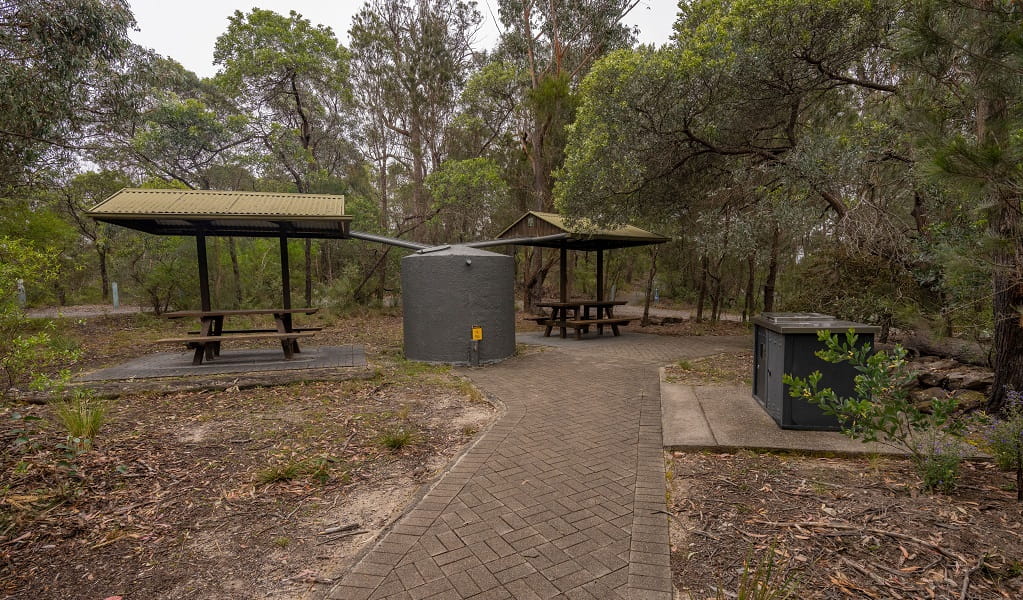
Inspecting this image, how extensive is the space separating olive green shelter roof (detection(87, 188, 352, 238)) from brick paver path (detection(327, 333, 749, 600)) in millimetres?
4774

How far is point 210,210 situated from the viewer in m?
7.14

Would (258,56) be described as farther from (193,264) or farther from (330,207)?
(330,207)

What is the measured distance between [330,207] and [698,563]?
7.37m

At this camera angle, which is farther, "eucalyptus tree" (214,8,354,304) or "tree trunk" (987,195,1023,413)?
"eucalyptus tree" (214,8,354,304)

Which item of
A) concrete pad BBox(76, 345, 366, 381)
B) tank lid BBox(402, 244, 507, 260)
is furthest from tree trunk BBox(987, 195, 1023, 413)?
concrete pad BBox(76, 345, 366, 381)

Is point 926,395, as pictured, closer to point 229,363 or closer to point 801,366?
point 801,366

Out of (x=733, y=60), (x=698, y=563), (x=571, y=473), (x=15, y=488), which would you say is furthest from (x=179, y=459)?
(x=733, y=60)

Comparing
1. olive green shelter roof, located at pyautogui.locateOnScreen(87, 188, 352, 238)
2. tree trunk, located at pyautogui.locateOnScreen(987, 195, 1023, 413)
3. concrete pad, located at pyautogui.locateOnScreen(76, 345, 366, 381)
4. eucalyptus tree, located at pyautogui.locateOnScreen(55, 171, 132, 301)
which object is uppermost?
eucalyptus tree, located at pyautogui.locateOnScreen(55, 171, 132, 301)

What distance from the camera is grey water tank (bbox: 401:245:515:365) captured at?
832cm

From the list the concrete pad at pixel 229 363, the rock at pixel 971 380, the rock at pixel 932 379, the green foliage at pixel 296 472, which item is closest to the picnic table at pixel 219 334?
the concrete pad at pixel 229 363

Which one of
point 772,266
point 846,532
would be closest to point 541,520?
point 846,532

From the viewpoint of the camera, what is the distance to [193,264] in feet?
49.2

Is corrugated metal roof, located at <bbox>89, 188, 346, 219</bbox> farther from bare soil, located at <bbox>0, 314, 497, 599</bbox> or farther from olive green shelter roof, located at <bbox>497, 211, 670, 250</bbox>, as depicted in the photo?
olive green shelter roof, located at <bbox>497, 211, 670, 250</bbox>

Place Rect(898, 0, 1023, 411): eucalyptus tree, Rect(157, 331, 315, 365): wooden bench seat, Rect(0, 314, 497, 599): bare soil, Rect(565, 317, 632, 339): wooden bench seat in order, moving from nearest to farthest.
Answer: Rect(0, 314, 497, 599): bare soil, Rect(898, 0, 1023, 411): eucalyptus tree, Rect(157, 331, 315, 365): wooden bench seat, Rect(565, 317, 632, 339): wooden bench seat
